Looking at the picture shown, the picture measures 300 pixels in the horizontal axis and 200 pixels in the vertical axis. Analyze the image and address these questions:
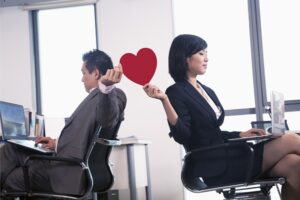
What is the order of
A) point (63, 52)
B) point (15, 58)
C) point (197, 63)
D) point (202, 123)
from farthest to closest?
1. point (63, 52)
2. point (15, 58)
3. point (197, 63)
4. point (202, 123)

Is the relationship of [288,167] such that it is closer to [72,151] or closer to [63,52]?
[72,151]

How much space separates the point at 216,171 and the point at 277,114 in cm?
37

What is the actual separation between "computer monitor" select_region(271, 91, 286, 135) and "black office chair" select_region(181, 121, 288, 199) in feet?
0.53

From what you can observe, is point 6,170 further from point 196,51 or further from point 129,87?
point 129,87

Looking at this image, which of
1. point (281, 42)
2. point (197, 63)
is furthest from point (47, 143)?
point (281, 42)

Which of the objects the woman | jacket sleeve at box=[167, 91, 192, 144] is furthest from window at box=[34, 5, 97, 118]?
jacket sleeve at box=[167, 91, 192, 144]

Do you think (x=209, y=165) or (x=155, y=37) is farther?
(x=155, y=37)

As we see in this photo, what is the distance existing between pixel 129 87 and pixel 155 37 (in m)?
0.59

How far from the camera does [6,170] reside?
7.47 ft

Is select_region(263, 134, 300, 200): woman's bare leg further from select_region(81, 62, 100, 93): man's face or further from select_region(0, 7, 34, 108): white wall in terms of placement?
select_region(0, 7, 34, 108): white wall

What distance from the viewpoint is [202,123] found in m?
2.04

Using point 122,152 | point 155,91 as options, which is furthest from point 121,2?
point 155,91

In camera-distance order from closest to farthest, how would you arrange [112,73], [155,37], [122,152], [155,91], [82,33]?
[112,73] → [155,91] → [122,152] → [155,37] → [82,33]

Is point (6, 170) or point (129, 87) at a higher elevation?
point (129, 87)
